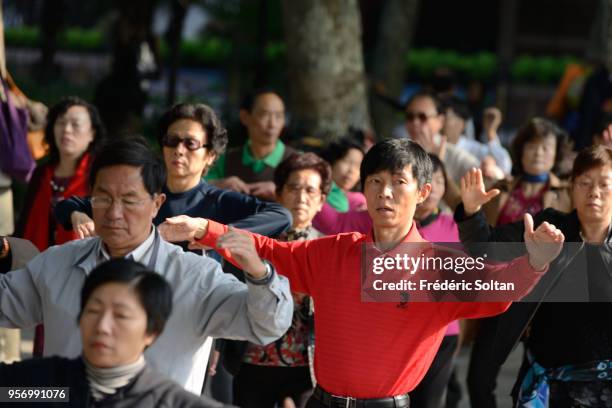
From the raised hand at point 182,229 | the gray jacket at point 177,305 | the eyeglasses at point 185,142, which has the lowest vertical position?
the gray jacket at point 177,305

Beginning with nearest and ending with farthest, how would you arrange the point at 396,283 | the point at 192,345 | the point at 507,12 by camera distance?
the point at 192,345
the point at 396,283
the point at 507,12

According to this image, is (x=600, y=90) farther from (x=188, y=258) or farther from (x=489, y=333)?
(x=188, y=258)

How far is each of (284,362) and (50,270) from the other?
2.03 m

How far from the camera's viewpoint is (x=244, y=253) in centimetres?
373

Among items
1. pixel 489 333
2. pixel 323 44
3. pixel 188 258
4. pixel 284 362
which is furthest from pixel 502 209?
pixel 323 44

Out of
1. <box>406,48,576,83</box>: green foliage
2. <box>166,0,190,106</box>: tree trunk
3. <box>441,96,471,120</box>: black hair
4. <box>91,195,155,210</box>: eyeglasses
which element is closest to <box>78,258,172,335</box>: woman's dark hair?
<box>91,195,155,210</box>: eyeglasses

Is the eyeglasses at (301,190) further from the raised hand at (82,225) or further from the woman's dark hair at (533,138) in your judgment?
the woman's dark hair at (533,138)

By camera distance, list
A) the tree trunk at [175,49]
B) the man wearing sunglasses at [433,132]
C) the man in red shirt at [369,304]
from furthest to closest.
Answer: the tree trunk at [175,49] < the man wearing sunglasses at [433,132] < the man in red shirt at [369,304]

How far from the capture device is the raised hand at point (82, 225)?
15.2ft

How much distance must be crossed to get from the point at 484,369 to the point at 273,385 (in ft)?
3.24

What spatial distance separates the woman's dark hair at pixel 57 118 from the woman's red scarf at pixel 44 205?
6.1 inches

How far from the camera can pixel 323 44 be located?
11391 millimetres

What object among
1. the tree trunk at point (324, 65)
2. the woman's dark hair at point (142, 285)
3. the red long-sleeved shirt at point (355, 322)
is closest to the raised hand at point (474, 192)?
the red long-sleeved shirt at point (355, 322)

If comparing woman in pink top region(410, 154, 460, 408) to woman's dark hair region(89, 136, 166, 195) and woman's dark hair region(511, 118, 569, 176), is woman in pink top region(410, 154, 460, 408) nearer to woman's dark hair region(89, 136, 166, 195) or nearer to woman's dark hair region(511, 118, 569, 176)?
woman's dark hair region(511, 118, 569, 176)
